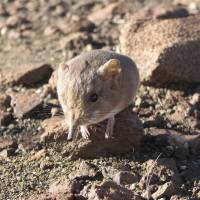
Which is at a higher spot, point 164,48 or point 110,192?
point 164,48

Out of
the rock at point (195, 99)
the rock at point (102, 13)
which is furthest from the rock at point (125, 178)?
the rock at point (102, 13)

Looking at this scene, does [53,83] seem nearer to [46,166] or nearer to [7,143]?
[7,143]

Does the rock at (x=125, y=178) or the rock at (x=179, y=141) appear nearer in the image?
the rock at (x=125, y=178)

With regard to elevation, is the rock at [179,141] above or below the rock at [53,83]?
below

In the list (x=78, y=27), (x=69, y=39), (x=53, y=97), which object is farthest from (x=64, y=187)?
(x=78, y=27)

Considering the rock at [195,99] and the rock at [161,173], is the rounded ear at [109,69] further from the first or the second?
the rock at [195,99]

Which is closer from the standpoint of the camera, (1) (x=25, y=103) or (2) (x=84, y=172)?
(2) (x=84, y=172)

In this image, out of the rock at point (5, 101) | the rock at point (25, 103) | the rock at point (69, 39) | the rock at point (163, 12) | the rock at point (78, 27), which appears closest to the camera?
the rock at point (25, 103)
